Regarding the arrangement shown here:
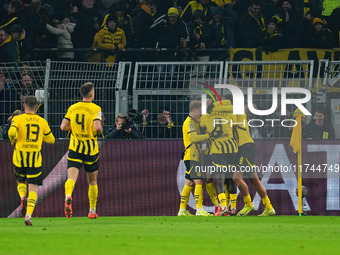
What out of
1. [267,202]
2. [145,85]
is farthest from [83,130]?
[267,202]

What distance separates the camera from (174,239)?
9.64 meters

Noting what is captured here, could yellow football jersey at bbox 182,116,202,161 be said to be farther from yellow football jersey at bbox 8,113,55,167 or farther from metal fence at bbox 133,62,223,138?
yellow football jersey at bbox 8,113,55,167

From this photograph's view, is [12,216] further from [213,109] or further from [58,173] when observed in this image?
[213,109]

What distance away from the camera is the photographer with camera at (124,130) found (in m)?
16.5

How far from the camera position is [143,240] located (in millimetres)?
9531

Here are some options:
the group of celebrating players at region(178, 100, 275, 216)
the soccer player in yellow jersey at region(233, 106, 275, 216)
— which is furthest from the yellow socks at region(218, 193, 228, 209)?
the soccer player in yellow jersey at region(233, 106, 275, 216)

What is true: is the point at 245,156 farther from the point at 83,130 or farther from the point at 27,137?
the point at 27,137

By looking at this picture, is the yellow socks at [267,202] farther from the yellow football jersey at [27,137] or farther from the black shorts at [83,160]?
the yellow football jersey at [27,137]

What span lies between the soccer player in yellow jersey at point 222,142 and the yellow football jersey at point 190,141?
0.55ft

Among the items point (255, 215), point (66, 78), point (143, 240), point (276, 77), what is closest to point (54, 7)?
point (66, 78)

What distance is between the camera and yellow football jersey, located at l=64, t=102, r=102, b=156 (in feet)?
44.1

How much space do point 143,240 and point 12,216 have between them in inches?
299

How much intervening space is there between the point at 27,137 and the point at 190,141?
3833 mm

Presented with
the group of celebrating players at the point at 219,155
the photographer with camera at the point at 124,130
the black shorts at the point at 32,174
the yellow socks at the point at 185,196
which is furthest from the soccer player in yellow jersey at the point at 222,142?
the black shorts at the point at 32,174
